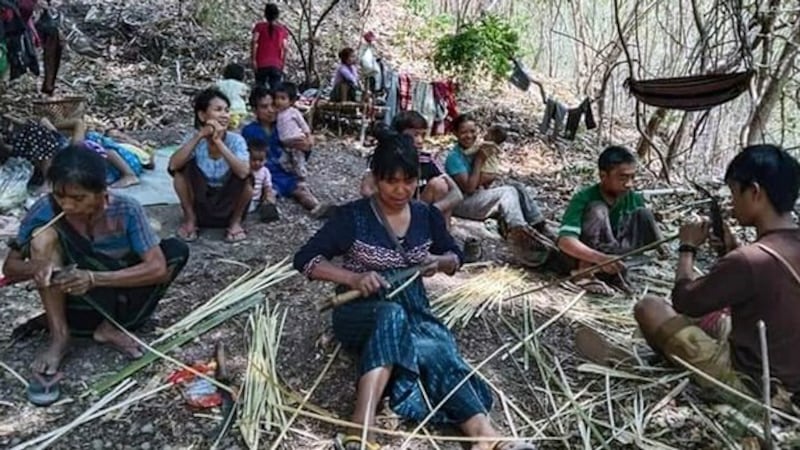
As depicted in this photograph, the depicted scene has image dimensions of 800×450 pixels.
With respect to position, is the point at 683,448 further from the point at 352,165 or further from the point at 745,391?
the point at 352,165

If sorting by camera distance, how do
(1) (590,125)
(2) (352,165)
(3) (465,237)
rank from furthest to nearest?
(1) (590,125) < (2) (352,165) < (3) (465,237)

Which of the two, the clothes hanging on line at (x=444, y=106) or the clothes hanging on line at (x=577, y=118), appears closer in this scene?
the clothes hanging on line at (x=444, y=106)

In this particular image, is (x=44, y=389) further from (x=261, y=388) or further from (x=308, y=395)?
(x=308, y=395)

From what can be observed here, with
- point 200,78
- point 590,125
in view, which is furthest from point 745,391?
point 200,78

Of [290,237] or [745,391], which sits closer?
[745,391]

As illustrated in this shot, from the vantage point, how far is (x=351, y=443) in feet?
7.41

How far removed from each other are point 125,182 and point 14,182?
0.62 metres

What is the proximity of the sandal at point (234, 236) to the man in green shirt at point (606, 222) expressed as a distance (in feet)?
5.54

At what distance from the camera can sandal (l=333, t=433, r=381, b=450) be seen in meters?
2.24

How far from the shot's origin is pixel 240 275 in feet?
11.7

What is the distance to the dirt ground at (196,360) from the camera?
2352mm

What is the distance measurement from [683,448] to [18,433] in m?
2.11

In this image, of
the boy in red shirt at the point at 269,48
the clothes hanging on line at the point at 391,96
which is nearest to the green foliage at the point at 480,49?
the clothes hanging on line at the point at 391,96

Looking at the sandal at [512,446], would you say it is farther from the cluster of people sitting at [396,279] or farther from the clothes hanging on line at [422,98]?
the clothes hanging on line at [422,98]
